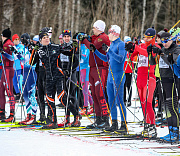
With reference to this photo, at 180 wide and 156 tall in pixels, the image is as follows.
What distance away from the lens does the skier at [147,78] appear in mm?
7207

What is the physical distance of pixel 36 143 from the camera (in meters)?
6.58

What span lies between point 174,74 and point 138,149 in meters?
1.48

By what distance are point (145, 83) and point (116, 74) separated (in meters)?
0.58

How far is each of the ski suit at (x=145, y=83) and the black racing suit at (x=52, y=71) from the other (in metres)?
1.58

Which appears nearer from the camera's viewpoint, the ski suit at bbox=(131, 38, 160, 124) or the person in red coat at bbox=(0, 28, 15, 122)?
the ski suit at bbox=(131, 38, 160, 124)

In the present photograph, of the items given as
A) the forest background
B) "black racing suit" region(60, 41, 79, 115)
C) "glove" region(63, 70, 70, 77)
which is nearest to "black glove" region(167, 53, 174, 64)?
"black racing suit" region(60, 41, 79, 115)

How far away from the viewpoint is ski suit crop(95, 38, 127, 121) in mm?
7574

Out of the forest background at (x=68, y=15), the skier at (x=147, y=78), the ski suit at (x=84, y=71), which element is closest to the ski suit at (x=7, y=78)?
the ski suit at (x=84, y=71)

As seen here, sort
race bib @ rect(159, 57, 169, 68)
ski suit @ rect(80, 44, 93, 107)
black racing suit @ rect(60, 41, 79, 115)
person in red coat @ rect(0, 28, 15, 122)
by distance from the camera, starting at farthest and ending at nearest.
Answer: ski suit @ rect(80, 44, 93, 107) → person in red coat @ rect(0, 28, 15, 122) → black racing suit @ rect(60, 41, 79, 115) → race bib @ rect(159, 57, 169, 68)

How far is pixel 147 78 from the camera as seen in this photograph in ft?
25.3

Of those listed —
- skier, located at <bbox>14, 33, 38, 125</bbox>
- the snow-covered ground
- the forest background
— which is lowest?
the snow-covered ground

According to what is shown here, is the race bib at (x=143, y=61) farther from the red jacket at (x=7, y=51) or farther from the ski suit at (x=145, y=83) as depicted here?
the red jacket at (x=7, y=51)

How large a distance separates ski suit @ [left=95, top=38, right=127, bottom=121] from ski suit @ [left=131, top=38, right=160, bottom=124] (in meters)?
0.32

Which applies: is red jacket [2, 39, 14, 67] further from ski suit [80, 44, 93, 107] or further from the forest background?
the forest background
